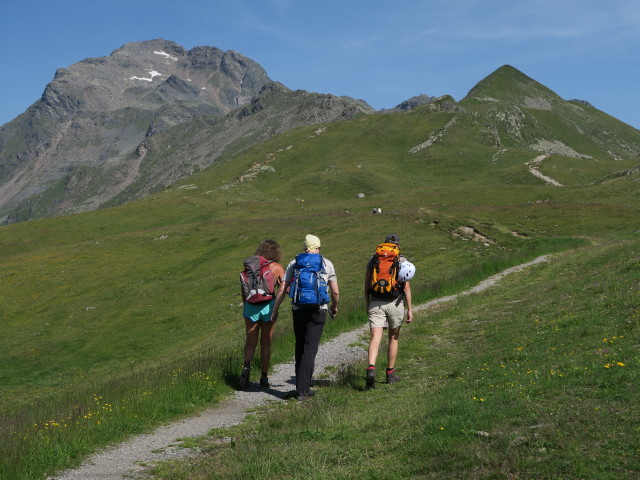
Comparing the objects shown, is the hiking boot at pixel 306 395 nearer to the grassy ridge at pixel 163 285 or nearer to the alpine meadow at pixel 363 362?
the alpine meadow at pixel 363 362

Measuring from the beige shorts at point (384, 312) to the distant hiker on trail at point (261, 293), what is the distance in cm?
252

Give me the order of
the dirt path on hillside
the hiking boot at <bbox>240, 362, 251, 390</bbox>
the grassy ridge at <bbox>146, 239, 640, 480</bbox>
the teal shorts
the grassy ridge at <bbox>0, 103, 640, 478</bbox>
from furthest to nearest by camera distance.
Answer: the hiking boot at <bbox>240, 362, 251, 390</bbox> → the teal shorts → the grassy ridge at <bbox>0, 103, 640, 478</bbox> → the dirt path on hillside → the grassy ridge at <bbox>146, 239, 640, 480</bbox>

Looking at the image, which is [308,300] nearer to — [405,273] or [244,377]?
[405,273]

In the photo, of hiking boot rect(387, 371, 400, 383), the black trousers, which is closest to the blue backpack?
the black trousers

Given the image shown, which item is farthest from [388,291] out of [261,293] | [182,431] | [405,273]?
[182,431]

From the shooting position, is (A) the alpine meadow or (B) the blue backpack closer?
(A) the alpine meadow

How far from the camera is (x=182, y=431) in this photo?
449 inches

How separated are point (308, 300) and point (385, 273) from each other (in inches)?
86.4

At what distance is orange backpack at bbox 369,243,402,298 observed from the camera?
14258mm

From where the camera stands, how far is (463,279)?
3609 centimetres

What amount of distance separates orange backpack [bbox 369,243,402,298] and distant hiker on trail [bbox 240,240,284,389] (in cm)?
239

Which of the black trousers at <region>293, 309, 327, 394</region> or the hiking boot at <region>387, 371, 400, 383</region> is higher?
the black trousers at <region>293, 309, 327, 394</region>

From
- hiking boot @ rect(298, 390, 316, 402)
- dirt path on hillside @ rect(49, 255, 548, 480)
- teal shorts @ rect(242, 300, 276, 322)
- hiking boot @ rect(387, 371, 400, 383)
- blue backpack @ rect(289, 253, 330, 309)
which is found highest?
blue backpack @ rect(289, 253, 330, 309)

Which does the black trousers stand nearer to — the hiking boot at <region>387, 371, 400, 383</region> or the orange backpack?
the orange backpack
